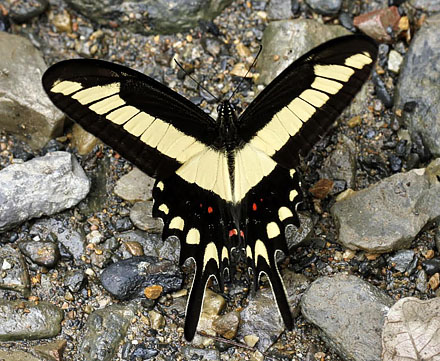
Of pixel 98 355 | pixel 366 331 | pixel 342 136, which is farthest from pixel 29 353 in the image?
pixel 342 136

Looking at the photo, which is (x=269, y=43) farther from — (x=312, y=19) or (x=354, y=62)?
(x=354, y=62)

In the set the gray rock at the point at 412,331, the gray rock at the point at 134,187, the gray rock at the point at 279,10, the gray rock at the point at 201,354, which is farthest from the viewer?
the gray rock at the point at 279,10

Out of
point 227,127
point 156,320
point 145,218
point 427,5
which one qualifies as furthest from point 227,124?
point 427,5

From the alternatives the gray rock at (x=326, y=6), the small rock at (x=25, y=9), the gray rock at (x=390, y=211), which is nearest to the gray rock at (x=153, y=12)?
the small rock at (x=25, y=9)

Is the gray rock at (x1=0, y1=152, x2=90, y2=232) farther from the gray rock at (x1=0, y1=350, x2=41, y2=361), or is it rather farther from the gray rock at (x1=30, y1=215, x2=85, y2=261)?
the gray rock at (x1=0, y1=350, x2=41, y2=361)

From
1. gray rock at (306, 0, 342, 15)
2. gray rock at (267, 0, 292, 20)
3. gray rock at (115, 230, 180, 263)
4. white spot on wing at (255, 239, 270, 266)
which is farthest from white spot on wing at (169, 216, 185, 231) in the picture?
gray rock at (306, 0, 342, 15)

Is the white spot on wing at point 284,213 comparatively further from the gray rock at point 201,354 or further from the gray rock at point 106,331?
the gray rock at point 106,331
